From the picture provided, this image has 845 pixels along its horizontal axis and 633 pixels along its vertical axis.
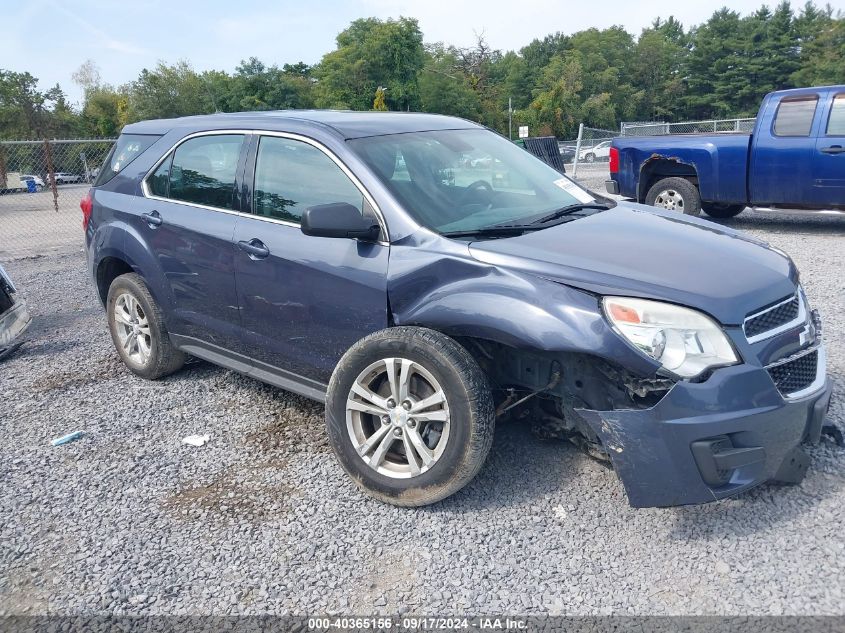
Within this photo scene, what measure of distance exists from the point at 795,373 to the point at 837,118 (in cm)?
802

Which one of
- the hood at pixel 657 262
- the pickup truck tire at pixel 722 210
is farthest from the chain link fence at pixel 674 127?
the hood at pixel 657 262

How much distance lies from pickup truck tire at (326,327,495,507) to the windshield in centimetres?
66

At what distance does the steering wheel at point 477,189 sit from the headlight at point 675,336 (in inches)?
49.6

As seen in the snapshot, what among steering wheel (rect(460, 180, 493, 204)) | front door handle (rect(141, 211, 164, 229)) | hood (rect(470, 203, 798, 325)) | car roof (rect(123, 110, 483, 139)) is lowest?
hood (rect(470, 203, 798, 325))

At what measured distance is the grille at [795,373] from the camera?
2.88 metres

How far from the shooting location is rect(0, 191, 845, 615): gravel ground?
2.70 meters

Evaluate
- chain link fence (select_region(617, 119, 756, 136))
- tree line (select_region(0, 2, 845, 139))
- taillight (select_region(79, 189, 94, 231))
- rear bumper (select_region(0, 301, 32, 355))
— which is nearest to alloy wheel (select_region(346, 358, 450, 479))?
taillight (select_region(79, 189, 94, 231))

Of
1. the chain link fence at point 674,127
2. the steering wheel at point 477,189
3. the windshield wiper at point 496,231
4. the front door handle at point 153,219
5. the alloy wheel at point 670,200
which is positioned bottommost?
the alloy wheel at point 670,200

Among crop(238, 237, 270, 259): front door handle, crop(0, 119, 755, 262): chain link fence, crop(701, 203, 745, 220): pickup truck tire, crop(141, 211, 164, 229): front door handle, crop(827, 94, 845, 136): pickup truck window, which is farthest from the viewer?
crop(0, 119, 755, 262): chain link fence

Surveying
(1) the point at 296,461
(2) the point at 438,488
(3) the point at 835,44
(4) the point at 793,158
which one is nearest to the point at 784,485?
(2) the point at 438,488

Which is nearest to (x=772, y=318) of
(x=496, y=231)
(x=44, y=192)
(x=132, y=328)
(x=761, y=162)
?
(x=496, y=231)

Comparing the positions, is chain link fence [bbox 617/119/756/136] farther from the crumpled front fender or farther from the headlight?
the headlight

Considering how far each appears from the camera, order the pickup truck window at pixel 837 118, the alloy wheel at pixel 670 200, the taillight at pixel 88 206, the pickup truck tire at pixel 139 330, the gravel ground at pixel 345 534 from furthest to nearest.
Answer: the alloy wheel at pixel 670 200 < the pickup truck window at pixel 837 118 < the taillight at pixel 88 206 < the pickup truck tire at pixel 139 330 < the gravel ground at pixel 345 534

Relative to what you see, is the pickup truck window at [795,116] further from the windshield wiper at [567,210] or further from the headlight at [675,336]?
the headlight at [675,336]
